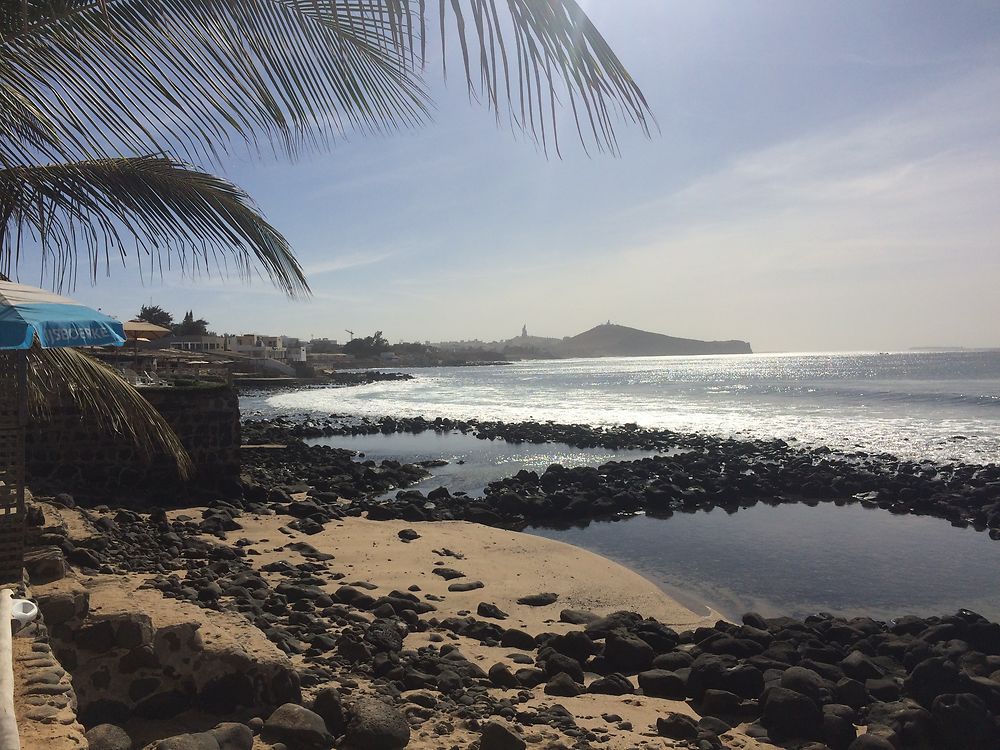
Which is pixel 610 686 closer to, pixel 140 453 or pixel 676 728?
pixel 676 728

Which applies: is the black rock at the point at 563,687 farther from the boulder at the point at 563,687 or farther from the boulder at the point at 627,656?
the boulder at the point at 627,656

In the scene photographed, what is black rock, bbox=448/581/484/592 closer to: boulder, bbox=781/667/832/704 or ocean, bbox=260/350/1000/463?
boulder, bbox=781/667/832/704

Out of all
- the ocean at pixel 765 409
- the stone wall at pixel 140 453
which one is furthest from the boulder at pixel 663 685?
the ocean at pixel 765 409

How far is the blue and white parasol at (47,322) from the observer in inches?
130

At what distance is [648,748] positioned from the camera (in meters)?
4.94

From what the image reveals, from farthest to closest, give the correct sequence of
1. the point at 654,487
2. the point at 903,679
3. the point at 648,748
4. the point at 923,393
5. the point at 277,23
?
1. the point at 923,393
2. the point at 654,487
3. the point at 903,679
4. the point at 648,748
5. the point at 277,23

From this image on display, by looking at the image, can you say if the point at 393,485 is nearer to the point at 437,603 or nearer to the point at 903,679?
the point at 437,603

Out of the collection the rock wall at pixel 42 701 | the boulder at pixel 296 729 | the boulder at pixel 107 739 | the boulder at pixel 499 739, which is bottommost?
the boulder at pixel 499 739

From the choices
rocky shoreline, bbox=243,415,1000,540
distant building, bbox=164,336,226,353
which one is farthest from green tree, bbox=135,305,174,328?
rocky shoreline, bbox=243,415,1000,540

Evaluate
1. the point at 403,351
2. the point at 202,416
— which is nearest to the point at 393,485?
the point at 202,416

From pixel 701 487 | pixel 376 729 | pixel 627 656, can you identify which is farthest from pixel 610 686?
pixel 701 487

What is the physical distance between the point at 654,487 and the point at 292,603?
36.4ft

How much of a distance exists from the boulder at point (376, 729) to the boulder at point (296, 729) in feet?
0.58

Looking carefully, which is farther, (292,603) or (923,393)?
(923,393)
